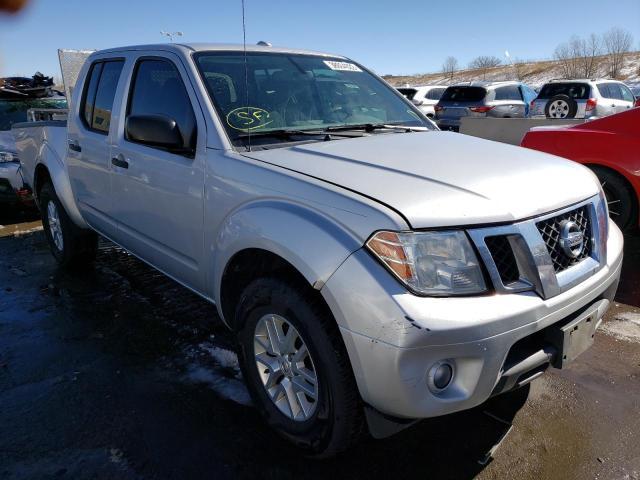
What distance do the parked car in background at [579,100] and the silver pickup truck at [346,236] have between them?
40.6ft

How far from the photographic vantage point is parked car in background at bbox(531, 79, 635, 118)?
543 inches

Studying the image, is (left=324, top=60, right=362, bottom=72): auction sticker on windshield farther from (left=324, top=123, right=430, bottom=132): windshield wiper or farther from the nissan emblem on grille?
the nissan emblem on grille

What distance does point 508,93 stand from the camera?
48.5ft

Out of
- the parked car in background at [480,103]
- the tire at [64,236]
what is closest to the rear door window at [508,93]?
the parked car in background at [480,103]

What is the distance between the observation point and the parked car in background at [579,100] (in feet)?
45.3

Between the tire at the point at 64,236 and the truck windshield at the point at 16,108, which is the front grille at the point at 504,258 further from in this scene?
the truck windshield at the point at 16,108

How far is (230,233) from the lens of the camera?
2428 mm

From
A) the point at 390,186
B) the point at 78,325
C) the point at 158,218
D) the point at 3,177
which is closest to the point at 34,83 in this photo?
the point at 3,177

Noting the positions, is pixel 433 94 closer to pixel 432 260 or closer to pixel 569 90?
pixel 569 90

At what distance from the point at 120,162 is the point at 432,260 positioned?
236 cm

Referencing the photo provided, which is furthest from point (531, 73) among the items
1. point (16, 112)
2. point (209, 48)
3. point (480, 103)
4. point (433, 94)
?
point (209, 48)

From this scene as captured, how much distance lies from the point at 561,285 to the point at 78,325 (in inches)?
128

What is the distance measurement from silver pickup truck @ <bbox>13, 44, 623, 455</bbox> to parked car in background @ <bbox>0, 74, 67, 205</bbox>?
14.0ft

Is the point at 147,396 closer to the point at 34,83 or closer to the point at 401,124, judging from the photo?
the point at 401,124
